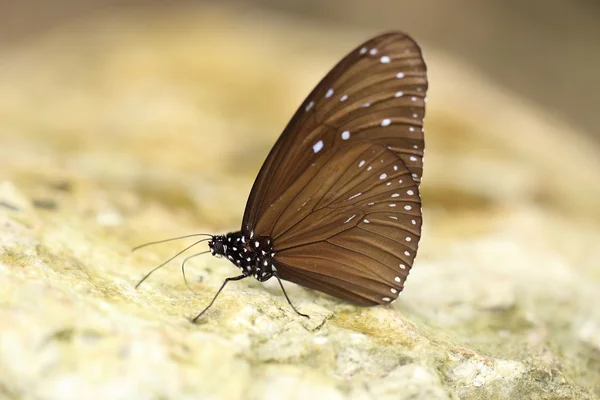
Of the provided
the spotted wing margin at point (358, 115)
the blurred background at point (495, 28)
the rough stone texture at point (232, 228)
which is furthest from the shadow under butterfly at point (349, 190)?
the blurred background at point (495, 28)

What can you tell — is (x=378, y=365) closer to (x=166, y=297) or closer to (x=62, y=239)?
(x=166, y=297)

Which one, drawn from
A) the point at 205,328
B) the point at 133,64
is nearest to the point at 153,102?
the point at 133,64

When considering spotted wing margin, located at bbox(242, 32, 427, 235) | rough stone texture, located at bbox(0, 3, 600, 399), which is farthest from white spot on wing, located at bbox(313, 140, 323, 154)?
rough stone texture, located at bbox(0, 3, 600, 399)

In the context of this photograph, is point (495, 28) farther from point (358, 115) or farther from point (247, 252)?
point (247, 252)

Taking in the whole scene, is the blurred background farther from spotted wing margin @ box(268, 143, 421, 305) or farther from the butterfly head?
the butterfly head

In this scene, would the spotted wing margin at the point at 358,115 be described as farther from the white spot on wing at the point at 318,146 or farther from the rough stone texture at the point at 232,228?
the rough stone texture at the point at 232,228

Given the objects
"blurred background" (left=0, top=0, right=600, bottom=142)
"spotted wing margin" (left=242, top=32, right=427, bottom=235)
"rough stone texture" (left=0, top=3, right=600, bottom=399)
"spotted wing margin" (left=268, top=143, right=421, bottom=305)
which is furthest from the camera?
"blurred background" (left=0, top=0, right=600, bottom=142)
